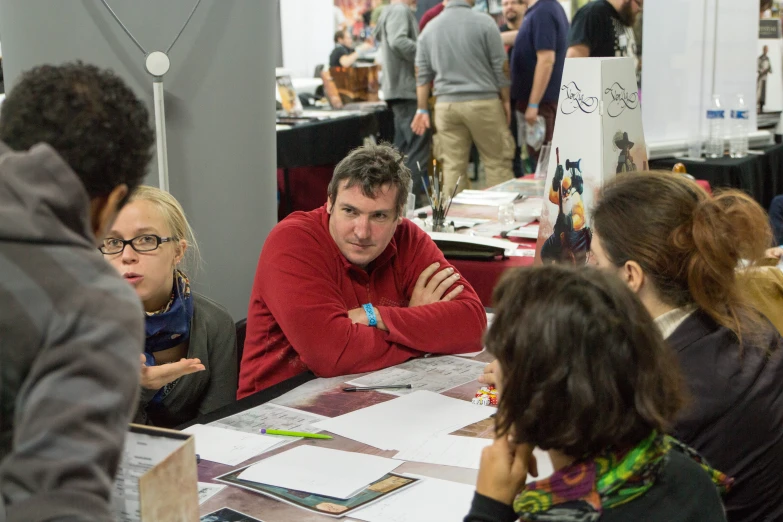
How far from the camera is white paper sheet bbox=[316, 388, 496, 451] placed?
1.72 m

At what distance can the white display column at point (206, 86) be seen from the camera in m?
2.55

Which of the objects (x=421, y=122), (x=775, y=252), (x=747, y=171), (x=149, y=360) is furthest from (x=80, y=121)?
(x=421, y=122)

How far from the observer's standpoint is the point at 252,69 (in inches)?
113

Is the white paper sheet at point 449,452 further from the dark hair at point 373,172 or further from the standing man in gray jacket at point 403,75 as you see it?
the standing man in gray jacket at point 403,75

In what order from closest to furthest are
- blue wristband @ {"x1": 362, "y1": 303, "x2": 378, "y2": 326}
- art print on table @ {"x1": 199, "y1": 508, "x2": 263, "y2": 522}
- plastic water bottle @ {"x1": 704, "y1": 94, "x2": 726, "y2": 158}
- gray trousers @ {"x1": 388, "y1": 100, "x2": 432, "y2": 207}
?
art print on table @ {"x1": 199, "y1": 508, "x2": 263, "y2": 522} → blue wristband @ {"x1": 362, "y1": 303, "x2": 378, "y2": 326} → plastic water bottle @ {"x1": 704, "y1": 94, "x2": 726, "y2": 158} → gray trousers @ {"x1": 388, "y1": 100, "x2": 432, "y2": 207}

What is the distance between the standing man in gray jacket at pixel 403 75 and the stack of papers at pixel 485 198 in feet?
8.86

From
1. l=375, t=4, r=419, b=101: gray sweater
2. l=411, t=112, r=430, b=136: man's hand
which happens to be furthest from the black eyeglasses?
l=375, t=4, r=419, b=101: gray sweater

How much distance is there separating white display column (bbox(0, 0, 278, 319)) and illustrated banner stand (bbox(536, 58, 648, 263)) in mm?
→ 1041

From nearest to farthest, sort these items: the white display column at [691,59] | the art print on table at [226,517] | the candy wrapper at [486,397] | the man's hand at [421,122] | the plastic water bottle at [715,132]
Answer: the art print on table at [226,517] → the candy wrapper at [486,397] → the plastic water bottle at [715,132] → the white display column at [691,59] → the man's hand at [421,122]

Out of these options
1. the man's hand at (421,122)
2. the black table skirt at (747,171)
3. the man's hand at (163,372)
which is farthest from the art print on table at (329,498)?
the man's hand at (421,122)

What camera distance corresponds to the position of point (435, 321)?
227 centimetres

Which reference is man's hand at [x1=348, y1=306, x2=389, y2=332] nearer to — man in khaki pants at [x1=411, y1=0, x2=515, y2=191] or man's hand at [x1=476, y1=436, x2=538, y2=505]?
man's hand at [x1=476, y1=436, x2=538, y2=505]

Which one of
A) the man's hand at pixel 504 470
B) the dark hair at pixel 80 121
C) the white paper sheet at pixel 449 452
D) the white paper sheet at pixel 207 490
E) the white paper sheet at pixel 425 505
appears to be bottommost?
the white paper sheet at pixel 449 452

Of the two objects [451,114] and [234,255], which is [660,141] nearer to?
[451,114]
